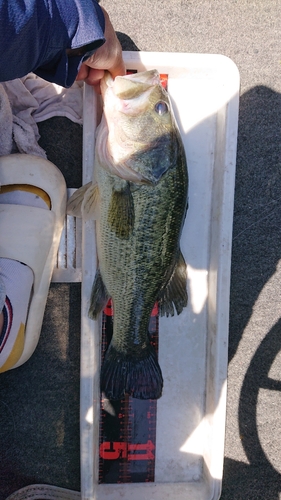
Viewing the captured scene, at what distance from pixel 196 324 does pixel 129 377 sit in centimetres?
44

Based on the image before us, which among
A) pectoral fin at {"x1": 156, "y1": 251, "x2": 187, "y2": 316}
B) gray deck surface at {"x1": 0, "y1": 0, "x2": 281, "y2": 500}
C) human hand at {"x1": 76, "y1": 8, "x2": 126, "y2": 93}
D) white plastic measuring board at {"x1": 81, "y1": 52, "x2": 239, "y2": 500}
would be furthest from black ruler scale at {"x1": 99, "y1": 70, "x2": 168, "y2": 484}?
human hand at {"x1": 76, "y1": 8, "x2": 126, "y2": 93}

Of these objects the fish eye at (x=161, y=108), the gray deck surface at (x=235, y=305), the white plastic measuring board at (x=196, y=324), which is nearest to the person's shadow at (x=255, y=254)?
the gray deck surface at (x=235, y=305)

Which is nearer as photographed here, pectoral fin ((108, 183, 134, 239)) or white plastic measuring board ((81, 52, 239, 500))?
pectoral fin ((108, 183, 134, 239))

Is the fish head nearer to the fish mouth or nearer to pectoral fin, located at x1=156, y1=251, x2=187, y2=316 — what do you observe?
the fish mouth

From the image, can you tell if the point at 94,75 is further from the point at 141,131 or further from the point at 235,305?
the point at 235,305

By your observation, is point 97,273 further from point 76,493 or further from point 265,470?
point 265,470

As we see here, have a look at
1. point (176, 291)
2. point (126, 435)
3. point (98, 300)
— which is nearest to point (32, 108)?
point (98, 300)

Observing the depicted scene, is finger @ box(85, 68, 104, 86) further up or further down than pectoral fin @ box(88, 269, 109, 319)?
further up

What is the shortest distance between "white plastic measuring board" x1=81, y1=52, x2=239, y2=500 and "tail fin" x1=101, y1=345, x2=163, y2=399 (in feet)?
0.45

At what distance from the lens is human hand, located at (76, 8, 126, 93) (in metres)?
1.22

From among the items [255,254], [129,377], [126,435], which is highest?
[255,254]

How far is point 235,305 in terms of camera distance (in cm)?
179

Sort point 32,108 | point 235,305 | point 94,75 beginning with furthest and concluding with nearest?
point 235,305 < point 32,108 < point 94,75

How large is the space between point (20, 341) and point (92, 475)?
1.98ft
